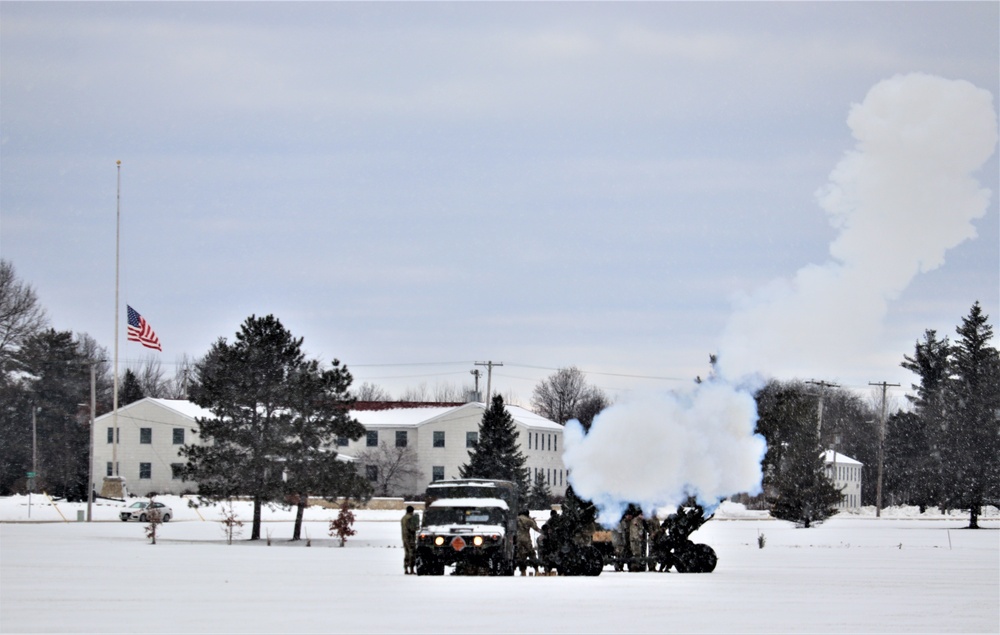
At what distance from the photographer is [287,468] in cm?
5303

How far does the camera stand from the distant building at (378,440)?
10362cm

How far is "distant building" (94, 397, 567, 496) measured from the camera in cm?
10362

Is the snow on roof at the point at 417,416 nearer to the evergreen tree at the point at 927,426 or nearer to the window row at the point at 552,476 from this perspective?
the window row at the point at 552,476

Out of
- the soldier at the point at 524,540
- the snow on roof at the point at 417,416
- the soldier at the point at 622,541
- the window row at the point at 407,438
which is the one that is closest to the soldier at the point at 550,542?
the soldier at the point at 524,540

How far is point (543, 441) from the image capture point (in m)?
111

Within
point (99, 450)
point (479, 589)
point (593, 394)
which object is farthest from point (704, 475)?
point (593, 394)

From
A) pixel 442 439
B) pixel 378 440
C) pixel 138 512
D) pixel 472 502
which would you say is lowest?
pixel 138 512

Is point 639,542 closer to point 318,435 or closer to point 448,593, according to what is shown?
point 448,593

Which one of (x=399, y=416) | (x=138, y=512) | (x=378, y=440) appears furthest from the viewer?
(x=399, y=416)

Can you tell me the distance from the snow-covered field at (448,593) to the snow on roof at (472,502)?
2.10m

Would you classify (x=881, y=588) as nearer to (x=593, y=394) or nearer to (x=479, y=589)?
(x=479, y=589)

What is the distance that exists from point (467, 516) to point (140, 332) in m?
48.4

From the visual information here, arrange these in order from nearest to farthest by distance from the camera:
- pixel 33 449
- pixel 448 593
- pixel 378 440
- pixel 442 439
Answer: pixel 448 593 < pixel 33 449 < pixel 442 439 < pixel 378 440

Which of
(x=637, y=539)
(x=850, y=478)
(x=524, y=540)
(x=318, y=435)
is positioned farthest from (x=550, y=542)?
(x=850, y=478)
